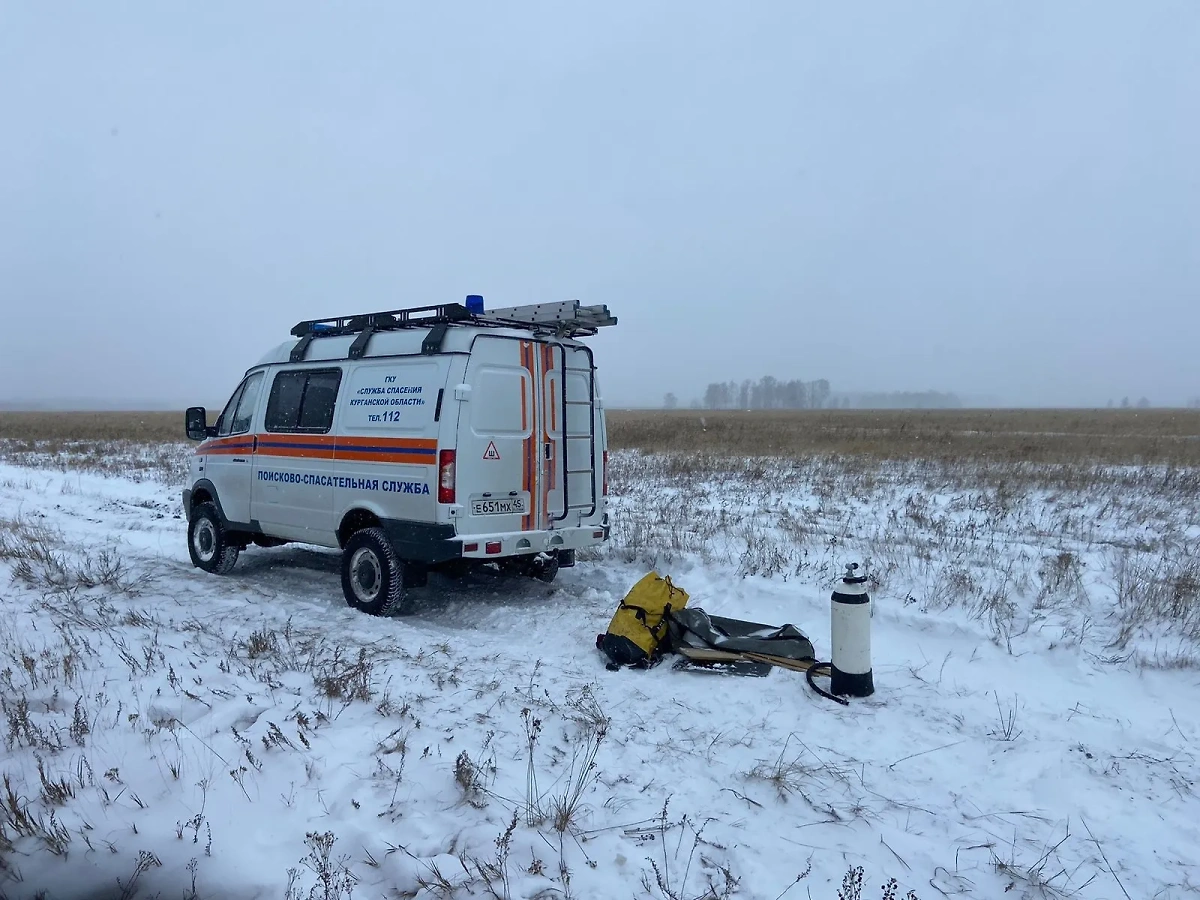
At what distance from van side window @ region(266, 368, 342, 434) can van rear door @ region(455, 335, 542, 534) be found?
177 centimetres

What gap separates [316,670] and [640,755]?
2.41 metres

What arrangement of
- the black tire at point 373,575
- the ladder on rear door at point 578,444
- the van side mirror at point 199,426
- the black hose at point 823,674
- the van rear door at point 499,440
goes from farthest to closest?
the van side mirror at point 199,426, the ladder on rear door at point 578,444, the black tire at point 373,575, the van rear door at point 499,440, the black hose at point 823,674

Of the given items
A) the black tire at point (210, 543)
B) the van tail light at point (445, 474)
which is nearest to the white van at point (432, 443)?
the van tail light at point (445, 474)

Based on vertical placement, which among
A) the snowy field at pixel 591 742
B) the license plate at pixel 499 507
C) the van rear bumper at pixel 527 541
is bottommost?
the snowy field at pixel 591 742

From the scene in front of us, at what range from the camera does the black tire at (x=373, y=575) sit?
22.9 ft

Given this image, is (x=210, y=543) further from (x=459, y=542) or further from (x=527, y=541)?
(x=527, y=541)

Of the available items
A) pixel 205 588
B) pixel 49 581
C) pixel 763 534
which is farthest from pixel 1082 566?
pixel 49 581

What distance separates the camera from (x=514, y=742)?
4.31 metres

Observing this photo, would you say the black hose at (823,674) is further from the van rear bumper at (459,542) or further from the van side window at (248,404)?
the van side window at (248,404)

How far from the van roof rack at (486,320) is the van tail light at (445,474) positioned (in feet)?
3.09

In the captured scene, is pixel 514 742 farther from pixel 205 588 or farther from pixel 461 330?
pixel 205 588

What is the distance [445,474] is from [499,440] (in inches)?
23.5

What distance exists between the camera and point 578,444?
24.7 feet

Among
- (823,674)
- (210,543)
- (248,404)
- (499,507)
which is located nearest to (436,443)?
(499,507)
